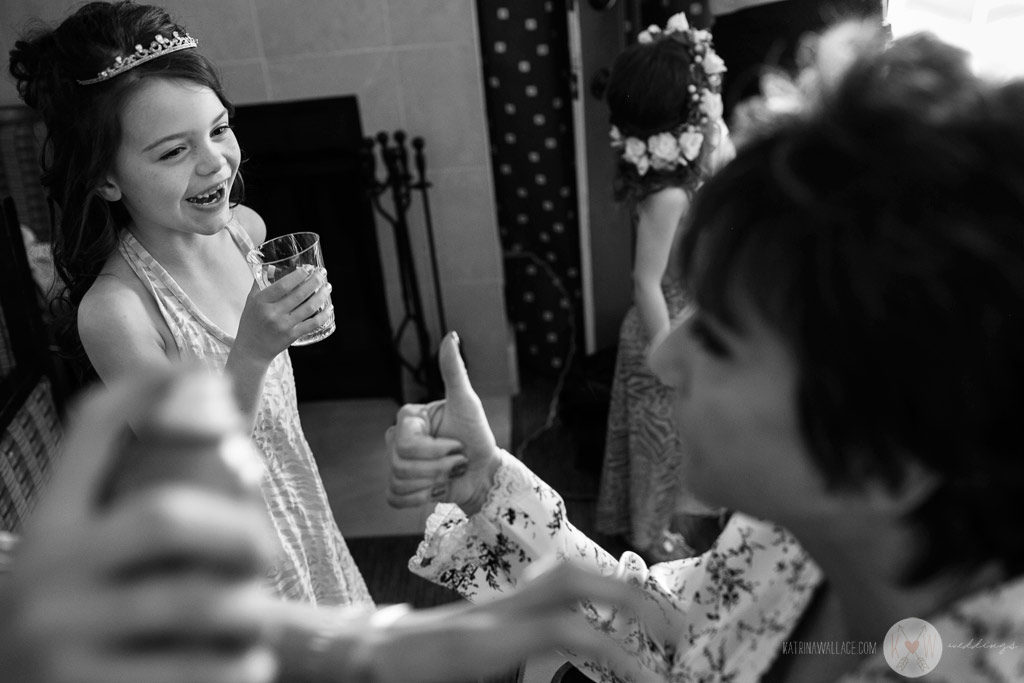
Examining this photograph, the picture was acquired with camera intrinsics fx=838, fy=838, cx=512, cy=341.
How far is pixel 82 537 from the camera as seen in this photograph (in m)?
0.30

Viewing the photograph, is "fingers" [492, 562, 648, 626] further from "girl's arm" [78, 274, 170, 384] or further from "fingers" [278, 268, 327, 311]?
"girl's arm" [78, 274, 170, 384]

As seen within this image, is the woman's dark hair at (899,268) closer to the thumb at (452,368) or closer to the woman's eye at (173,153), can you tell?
the thumb at (452,368)

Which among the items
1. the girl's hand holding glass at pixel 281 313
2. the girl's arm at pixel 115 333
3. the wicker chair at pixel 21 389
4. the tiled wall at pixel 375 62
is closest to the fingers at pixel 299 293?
the girl's hand holding glass at pixel 281 313

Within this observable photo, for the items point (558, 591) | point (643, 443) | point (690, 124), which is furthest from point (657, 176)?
point (558, 591)

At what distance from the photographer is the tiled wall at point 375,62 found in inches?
105

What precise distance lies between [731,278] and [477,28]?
2.35 metres

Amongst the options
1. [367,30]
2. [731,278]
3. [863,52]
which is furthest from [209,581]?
[367,30]

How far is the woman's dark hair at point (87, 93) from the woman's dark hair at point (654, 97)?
3.47 feet

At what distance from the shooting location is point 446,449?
0.90 m

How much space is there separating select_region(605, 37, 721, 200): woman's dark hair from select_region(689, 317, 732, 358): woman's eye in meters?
1.51

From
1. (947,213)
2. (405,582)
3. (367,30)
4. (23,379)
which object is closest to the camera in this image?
(947,213)

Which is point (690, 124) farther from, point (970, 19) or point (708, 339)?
point (708, 339)

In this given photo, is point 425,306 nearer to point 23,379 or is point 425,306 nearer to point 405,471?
point 23,379

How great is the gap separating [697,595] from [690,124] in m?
1.44
